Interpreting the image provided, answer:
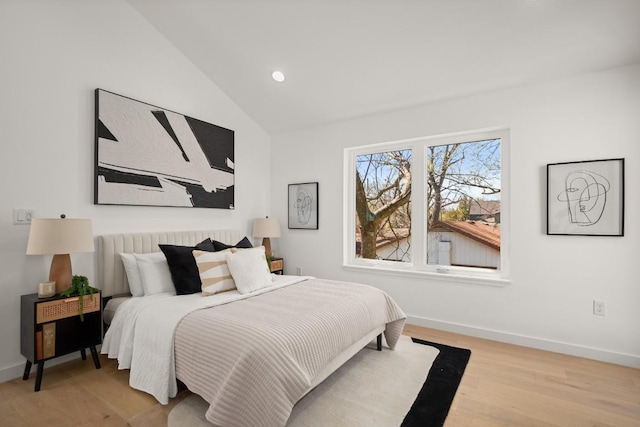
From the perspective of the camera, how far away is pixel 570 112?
283 cm

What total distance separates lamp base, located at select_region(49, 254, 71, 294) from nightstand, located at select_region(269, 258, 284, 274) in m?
2.12

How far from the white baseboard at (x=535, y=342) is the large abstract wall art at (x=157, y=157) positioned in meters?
2.73

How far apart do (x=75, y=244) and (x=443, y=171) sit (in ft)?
11.3

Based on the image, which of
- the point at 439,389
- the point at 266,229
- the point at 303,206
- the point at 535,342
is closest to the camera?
the point at 439,389

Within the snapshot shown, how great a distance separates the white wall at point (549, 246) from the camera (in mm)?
2639

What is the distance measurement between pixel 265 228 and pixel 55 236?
2241 millimetres

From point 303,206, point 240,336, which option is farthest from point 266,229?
point 240,336

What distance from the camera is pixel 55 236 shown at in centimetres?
226

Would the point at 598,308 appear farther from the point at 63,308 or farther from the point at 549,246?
the point at 63,308

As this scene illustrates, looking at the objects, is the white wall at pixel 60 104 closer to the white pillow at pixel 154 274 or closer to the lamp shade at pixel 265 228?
the white pillow at pixel 154 274

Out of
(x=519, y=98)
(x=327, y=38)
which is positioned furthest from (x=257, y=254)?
(x=519, y=98)

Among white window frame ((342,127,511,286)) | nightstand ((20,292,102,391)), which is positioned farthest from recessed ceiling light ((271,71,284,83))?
nightstand ((20,292,102,391))

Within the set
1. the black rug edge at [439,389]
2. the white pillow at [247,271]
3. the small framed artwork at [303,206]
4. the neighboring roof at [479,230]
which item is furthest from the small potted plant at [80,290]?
the neighboring roof at [479,230]

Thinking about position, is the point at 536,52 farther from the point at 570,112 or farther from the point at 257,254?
the point at 257,254
